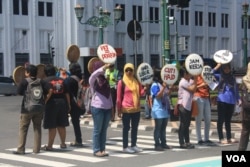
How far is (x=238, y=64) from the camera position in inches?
2783

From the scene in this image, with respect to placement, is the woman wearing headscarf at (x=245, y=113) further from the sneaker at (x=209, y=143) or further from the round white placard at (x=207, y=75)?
the round white placard at (x=207, y=75)

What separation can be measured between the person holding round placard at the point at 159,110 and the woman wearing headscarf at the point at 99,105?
1186mm

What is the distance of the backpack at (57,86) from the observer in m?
11.2

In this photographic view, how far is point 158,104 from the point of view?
11352 mm

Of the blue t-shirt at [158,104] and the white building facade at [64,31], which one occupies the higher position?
the white building facade at [64,31]

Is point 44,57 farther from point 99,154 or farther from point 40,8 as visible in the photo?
point 99,154

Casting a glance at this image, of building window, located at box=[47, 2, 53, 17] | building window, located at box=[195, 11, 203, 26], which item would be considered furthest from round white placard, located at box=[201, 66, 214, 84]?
building window, located at box=[195, 11, 203, 26]

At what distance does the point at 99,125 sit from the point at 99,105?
377 millimetres

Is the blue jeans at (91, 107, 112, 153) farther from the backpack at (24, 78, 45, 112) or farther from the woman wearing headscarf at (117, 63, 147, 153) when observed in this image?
the backpack at (24, 78, 45, 112)

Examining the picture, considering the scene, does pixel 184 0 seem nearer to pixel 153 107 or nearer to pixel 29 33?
pixel 153 107

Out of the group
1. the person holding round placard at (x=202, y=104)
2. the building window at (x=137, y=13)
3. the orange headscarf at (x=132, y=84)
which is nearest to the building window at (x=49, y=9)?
the building window at (x=137, y=13)

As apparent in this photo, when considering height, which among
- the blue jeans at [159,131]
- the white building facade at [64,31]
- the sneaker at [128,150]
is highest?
the white building facade at [64,31]

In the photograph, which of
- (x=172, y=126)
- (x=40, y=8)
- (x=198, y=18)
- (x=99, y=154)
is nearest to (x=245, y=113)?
(x=99, y=154)

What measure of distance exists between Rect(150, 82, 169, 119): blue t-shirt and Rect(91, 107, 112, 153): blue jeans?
1.14 m
